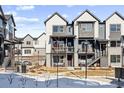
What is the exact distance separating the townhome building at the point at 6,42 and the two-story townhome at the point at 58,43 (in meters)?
5.28

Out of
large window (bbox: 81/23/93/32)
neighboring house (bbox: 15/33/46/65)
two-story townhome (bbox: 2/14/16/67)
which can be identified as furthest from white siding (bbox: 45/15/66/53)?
neighboring house (bbox: 15/33/46/65)

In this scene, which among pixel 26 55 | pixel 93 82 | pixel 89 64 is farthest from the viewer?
pixel 26 55

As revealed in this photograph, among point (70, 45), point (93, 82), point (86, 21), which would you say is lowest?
point (93, 82)

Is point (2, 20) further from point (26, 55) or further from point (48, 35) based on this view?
point (26, 55)

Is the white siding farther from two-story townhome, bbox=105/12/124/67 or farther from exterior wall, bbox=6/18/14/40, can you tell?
exterior wall, bbox=6/18/14/40

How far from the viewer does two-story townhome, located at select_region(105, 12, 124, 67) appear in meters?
42.6

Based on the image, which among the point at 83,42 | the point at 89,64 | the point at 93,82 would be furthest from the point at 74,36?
the point at 93,82

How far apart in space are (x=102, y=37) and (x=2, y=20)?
1421 cm

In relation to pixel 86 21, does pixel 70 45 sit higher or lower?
lower

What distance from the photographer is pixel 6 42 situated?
4303cm

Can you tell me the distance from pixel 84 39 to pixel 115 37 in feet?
14.3

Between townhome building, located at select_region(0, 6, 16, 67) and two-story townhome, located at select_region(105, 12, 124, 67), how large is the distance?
13613mm

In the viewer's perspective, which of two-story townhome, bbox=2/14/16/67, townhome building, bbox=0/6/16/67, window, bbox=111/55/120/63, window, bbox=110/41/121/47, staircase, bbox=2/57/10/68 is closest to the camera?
staircase, bbox=2/57/10/68

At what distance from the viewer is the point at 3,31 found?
43062 mm
